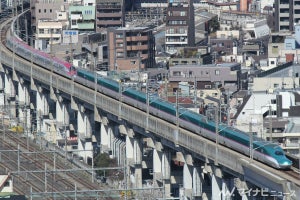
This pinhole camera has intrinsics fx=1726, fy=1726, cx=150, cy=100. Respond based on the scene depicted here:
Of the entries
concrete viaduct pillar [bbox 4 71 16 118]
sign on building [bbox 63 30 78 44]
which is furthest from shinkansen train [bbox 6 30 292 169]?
sign on building [bbox 63 30 78 44]

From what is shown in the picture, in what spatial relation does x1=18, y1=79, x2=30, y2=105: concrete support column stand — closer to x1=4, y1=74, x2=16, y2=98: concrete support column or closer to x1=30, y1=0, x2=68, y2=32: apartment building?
x1=4, y1=74, x2=16, y2=98: concrete support column

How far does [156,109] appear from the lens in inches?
1940

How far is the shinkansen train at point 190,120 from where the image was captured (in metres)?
38.9

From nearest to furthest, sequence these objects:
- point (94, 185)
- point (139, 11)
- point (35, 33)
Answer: point (94, 185), point (35, 33), point (139, 11)

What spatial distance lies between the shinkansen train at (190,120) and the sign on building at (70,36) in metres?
12.2

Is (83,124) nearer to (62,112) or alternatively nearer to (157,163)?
(62,112)

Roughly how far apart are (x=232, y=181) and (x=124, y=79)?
2231cm

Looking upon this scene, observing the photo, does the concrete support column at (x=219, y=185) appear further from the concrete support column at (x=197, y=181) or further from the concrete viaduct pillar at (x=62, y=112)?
the concrete viaduct pillar at (x=62, y=112)

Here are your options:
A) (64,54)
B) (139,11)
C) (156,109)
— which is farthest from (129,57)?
(156,109)

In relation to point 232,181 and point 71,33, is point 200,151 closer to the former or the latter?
point 232,181

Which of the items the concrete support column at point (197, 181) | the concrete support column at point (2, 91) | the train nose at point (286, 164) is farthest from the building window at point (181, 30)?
the train nose at point (286, 164)

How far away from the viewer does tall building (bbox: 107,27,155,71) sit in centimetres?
7469

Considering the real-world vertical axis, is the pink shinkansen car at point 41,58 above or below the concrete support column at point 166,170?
above

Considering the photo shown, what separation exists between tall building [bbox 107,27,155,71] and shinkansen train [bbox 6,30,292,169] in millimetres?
9181
